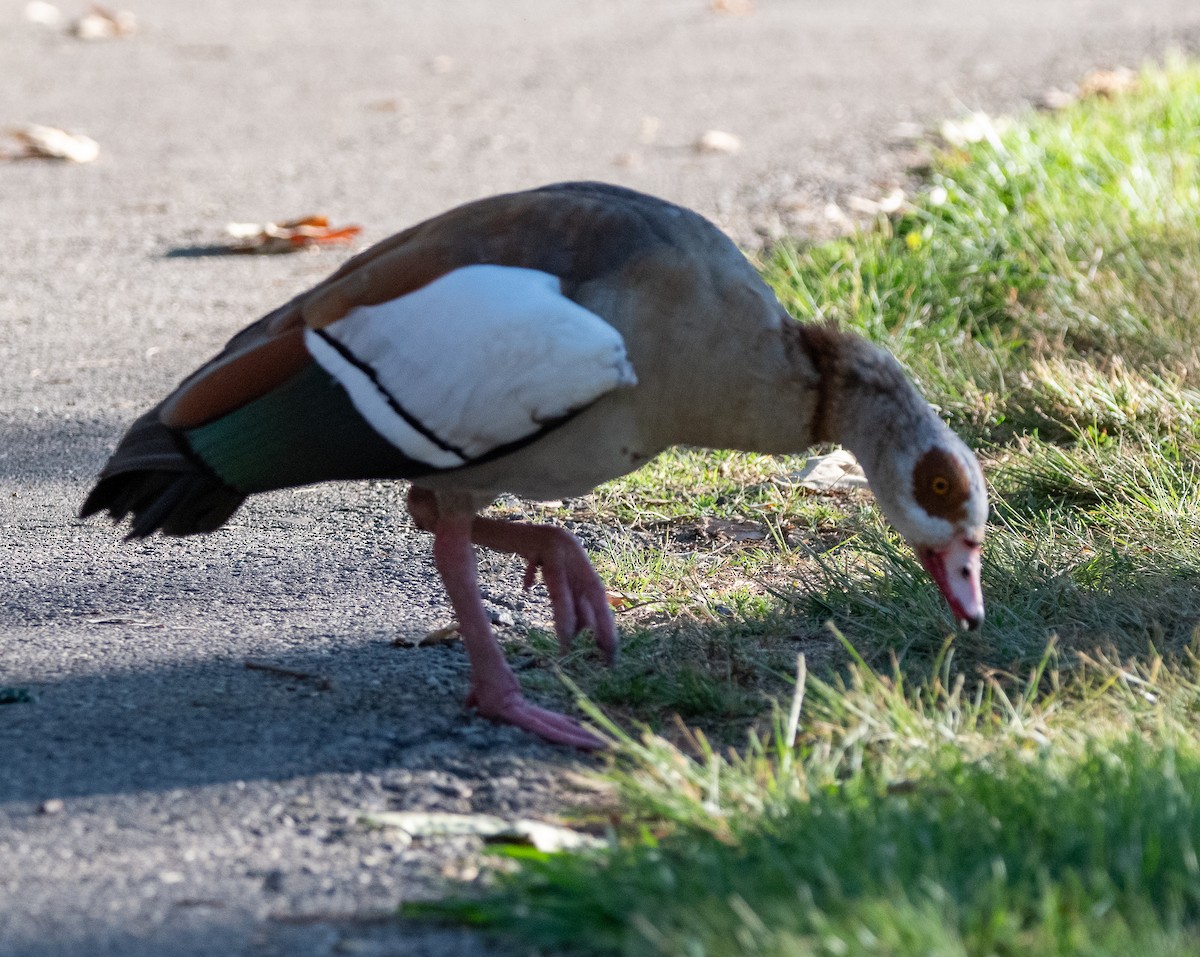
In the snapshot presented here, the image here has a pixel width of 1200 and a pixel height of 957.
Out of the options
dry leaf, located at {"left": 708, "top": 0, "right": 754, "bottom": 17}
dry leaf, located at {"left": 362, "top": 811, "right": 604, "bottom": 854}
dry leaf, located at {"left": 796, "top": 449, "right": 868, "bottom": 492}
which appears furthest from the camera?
dry leaf, located at {"left": 708, "top": 0, "right": 754, "bottom": 17}

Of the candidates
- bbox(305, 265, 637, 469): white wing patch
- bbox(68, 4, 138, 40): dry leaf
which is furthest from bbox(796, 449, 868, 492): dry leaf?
bbox(68, 4, 138, 40): dry leaf

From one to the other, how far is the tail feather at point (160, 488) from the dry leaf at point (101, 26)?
8841 millimetres

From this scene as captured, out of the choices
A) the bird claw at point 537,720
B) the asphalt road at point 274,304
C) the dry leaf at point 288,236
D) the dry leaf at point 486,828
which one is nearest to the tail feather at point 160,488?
the asphalt road at point 274,304

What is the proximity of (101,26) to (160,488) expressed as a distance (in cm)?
906

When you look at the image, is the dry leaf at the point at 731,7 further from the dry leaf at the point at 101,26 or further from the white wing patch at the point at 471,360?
the white wing patch at the point at 471,360

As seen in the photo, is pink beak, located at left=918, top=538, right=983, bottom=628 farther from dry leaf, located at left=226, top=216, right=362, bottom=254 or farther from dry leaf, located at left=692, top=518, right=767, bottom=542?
dry leaf, located at left=226, top=216, right=362, bottom=254

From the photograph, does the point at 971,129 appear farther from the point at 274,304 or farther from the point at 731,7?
the point at 731,7

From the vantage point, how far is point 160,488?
320 centimetres

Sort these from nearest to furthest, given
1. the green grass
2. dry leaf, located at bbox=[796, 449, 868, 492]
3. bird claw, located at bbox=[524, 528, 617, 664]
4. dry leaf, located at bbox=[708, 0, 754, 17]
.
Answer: the green grass < bird claw, located at bbox=[524, 528, 617, 664] < dry leaf, located at bbox=[796, 449, 868, 492] < dry leaf, located at bbox=[708, 0, 754, 17]

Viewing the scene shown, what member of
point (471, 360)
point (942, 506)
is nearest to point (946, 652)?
point (942, 506)

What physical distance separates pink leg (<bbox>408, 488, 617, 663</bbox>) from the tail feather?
43 cm

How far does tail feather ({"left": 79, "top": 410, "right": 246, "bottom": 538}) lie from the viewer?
3.14 m

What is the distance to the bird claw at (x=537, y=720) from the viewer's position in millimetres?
3008

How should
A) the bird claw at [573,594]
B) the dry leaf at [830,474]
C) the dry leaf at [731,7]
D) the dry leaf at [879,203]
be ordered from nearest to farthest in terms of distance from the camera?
the bird claw at [573,594], the dry leaf at [830,474], the dry leaf at [879,203], the dry leaf at [731,7]
